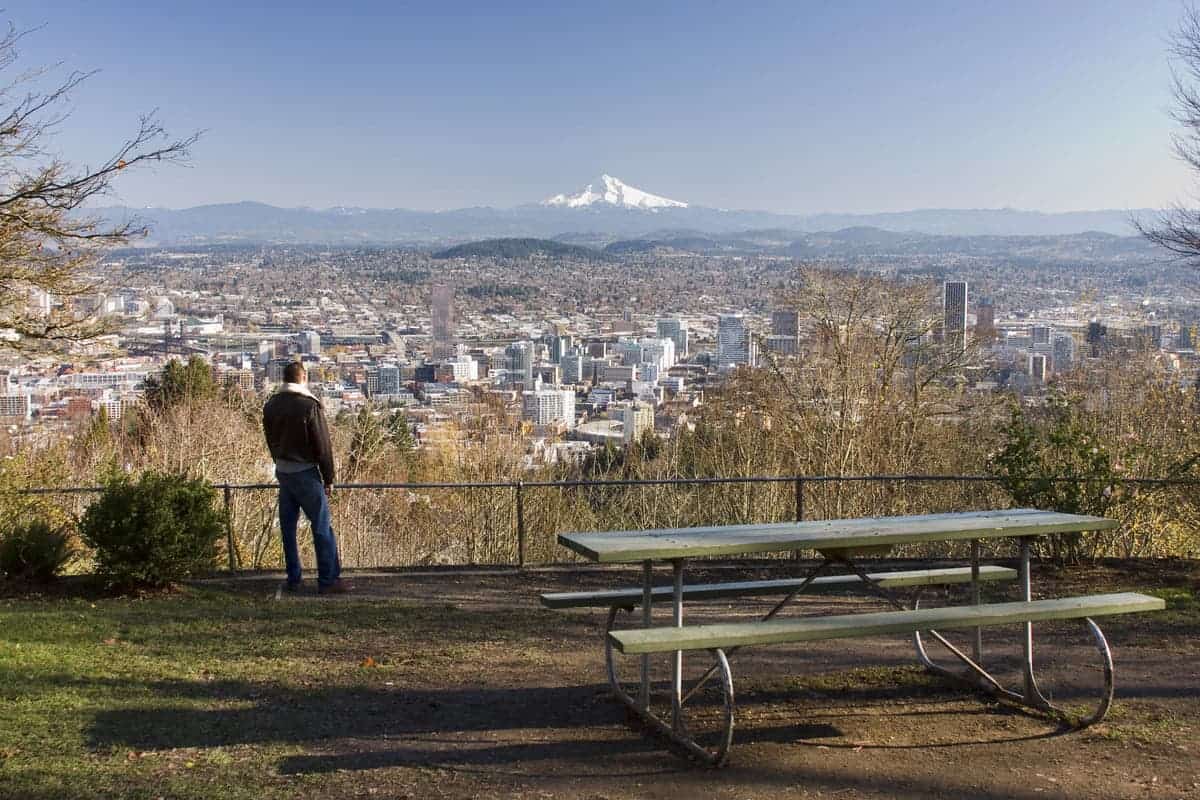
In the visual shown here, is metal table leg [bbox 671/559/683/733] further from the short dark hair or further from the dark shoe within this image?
the short dark hair

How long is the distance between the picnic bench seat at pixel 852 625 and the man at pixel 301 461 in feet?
13.7

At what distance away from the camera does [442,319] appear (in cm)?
4762

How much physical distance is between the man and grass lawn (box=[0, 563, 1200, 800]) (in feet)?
2.70

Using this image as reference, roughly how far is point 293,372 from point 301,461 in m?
0.73

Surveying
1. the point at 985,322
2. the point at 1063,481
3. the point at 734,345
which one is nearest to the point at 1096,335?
the point at 985,322

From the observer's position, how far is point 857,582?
23.1 feet

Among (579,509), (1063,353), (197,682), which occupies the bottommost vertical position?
(579,509)

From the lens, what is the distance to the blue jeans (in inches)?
353

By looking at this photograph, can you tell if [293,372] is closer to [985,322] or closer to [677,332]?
[985,322]

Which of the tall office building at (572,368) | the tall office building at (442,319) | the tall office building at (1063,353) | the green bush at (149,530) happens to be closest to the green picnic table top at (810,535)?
the green bush at (149,530)

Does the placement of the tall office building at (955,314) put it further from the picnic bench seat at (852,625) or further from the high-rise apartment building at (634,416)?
the picnic bench seat at (852,625)

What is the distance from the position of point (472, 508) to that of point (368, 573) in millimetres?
6745

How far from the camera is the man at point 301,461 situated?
886 cm

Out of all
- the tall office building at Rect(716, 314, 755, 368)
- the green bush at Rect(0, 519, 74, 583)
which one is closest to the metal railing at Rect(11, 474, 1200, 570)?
the tall office building at Rect(716, 314, 755, 368)
